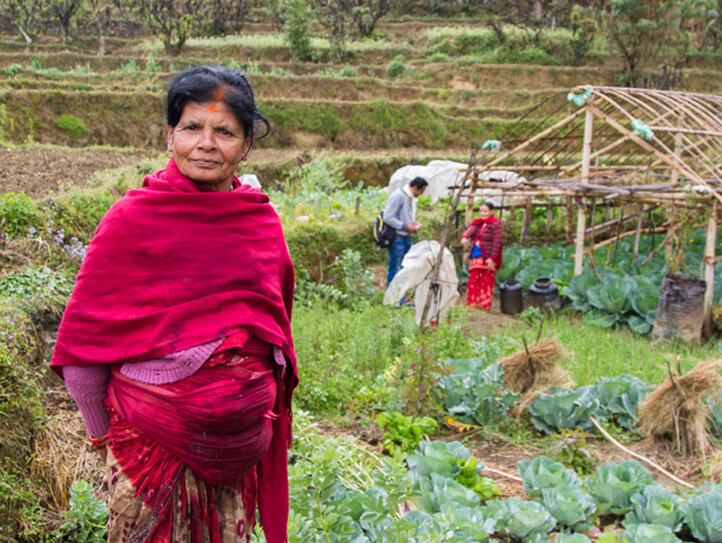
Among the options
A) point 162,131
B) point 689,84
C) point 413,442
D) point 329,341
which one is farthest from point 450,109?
point 413,442

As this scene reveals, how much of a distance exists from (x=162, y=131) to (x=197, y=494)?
16.2m

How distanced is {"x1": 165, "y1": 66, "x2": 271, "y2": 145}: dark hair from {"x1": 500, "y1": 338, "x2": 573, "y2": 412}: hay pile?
2.74 meters

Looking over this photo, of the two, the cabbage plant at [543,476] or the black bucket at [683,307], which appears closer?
the cabbage plant at [543,476]

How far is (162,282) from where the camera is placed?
1391 millimetres

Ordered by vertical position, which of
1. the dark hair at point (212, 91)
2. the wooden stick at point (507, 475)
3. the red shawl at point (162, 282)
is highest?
the dark hair at point (212, 91)

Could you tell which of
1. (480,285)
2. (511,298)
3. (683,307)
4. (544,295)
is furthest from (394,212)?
(683,307)

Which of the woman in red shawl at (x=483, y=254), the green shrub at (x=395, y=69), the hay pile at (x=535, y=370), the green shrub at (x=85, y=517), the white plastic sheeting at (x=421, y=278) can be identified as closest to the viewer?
the green shrub at (x=85, y=517)

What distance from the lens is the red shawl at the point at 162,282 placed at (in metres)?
1.37

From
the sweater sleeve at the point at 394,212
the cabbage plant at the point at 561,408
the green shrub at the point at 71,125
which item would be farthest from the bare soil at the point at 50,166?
the cabbage plant at the point at 561,408

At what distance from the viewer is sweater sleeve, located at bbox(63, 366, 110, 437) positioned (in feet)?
4.52

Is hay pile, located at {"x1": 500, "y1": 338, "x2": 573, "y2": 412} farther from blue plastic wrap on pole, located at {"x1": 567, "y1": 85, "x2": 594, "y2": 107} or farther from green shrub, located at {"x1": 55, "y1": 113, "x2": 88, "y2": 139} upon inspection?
green shrub, located at {"x1": 55, "y1": 113, "x2": 88, "y2": 139}

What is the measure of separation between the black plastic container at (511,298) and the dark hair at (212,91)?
657cm

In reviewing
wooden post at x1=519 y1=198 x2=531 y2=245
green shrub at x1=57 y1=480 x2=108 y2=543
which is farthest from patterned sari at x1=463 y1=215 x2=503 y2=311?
green shrub at x1=57 y1=480 x2=108 y2=543

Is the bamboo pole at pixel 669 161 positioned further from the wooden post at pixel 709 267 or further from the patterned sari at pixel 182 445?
the patterned sari at pixel 182 445
